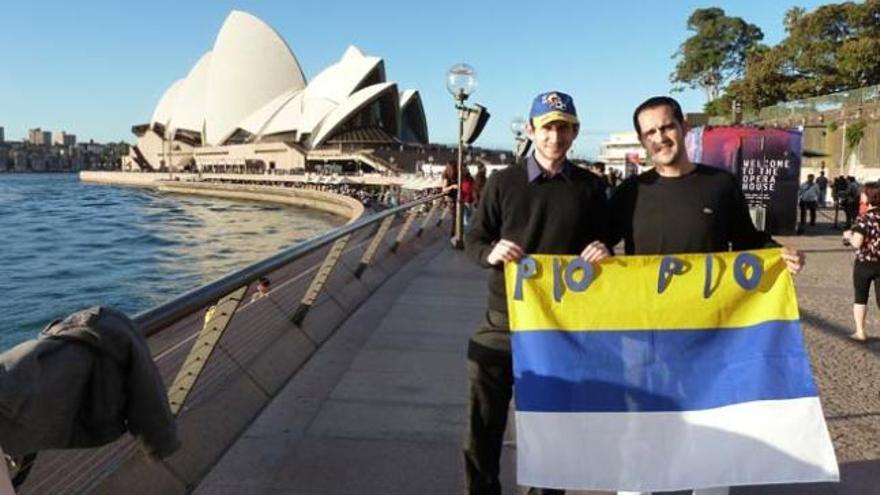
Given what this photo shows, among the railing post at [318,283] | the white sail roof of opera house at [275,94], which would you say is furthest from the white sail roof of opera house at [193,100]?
the railing post at [318,283]

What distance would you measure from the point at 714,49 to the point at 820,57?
2790 cm

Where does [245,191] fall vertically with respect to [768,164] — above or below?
below

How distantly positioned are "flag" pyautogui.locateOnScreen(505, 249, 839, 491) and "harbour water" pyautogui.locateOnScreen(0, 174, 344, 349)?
2.54 metres

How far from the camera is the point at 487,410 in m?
2.88

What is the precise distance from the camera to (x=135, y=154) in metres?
127

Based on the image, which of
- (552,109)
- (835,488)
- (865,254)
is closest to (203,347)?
(552,109)

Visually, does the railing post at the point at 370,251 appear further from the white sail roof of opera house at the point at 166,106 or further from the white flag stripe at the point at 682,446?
the white sail roof of opera house at the point at 166,106

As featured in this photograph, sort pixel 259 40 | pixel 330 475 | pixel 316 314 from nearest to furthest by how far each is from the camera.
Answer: pixel 330 475, pixel 316 314, pixel 259 40

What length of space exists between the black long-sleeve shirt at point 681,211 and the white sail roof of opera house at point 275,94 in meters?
77.6

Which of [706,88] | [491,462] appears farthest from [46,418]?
[706,88]

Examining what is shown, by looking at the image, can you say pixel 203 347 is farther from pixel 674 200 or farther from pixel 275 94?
pixel 275 94

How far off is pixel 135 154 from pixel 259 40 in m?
45.2

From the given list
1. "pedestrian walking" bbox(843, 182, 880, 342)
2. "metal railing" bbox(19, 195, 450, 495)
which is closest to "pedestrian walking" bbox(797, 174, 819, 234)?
"pedestrian walking" bbox(843, 182, 880, 342)

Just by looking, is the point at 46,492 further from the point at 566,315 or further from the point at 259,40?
the point at 259,40
